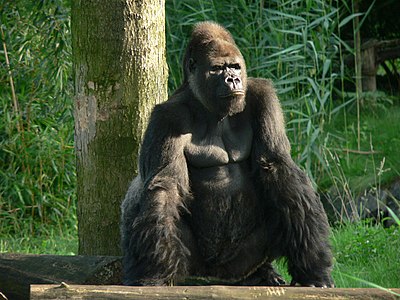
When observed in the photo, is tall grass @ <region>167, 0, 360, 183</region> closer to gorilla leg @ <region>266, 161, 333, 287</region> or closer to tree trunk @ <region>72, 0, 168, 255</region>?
tree trunk @ <region>72, 0, 168, 255</region>

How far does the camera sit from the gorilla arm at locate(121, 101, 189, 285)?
4539 millimetres

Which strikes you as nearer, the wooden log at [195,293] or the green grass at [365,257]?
the wooden log at [195,293]

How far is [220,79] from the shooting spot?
476cm

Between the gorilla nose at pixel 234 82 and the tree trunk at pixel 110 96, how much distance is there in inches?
29.3

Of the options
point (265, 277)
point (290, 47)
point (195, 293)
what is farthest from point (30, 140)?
point (195, 293)

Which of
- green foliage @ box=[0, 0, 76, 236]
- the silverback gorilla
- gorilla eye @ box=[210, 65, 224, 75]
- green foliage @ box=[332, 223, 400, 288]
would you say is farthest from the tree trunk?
green foliage @ box=[0, 0, 76, 236]

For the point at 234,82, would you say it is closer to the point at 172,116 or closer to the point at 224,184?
the point at 172,116

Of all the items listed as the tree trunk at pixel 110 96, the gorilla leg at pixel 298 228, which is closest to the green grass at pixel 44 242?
the tree trunk at pixel 110 96

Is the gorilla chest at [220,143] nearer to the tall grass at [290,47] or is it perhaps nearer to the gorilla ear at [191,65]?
the gorilla ear at [191,65]

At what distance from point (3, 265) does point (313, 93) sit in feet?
12.7

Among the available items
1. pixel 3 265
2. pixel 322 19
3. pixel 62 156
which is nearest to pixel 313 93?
pixel 322 19

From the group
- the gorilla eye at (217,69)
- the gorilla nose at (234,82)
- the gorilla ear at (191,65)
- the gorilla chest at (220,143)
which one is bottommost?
the gorilla chest at (220,143)

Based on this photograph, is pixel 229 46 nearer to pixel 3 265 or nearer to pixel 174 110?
pixel 174 110

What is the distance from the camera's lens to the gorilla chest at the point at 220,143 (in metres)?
4.86
